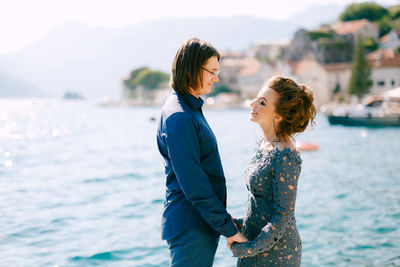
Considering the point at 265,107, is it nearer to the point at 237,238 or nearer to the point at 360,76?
the point at 237,238

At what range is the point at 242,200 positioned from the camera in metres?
9.96

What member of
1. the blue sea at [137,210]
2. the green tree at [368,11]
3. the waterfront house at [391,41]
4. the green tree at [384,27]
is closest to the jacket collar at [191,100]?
the blue sea at [137,210]

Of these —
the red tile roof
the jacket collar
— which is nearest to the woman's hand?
the jacket collar

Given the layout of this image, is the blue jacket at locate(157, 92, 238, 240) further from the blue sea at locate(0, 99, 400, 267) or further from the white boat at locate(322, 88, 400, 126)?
the white boat at locate(322, 88, 400, 126)

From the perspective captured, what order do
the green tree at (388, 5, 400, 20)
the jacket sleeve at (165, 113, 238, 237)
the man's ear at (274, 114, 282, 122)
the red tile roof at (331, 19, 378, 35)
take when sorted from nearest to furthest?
the jacket sleeve at (165, 113, 238, 237) < the man's ear at (274, 114, 282, 122) < the red tile roof at (331, 19, 378, 35) < the green tree at (388, 5, 400, 20)

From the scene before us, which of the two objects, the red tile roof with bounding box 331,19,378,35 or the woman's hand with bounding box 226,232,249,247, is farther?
the red tile roof with bounding box 331,19,378,35

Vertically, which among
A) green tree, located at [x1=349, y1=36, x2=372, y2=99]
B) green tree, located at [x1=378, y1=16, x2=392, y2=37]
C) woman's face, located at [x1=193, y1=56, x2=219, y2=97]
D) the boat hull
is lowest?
the boat hull

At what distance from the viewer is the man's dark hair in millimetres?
2318

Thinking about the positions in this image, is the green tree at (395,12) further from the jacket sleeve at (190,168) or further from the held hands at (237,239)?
the jacket sleeve at (190,168)

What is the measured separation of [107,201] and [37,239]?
3.12 metres

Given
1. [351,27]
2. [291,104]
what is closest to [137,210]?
[291,104]

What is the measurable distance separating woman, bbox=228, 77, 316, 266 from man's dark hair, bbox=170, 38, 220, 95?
0.39 metres

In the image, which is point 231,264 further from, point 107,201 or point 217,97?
point 217,97

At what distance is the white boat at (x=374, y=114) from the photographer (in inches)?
1237
